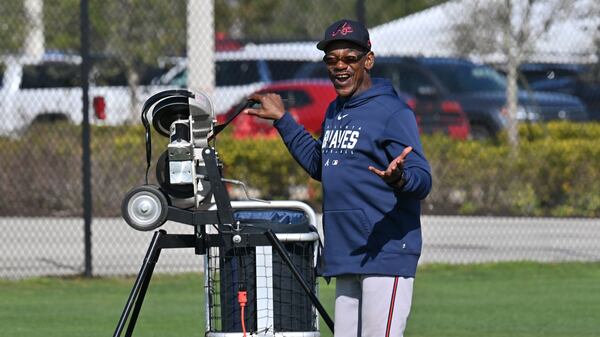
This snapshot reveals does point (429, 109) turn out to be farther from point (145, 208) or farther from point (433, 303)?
point (145, 208)

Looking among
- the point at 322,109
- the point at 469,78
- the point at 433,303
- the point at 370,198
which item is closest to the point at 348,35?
the point at 370,198

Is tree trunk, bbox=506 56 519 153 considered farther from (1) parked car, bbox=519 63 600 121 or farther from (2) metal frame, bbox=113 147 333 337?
(2) metal frame, bbox=113 147 333 337

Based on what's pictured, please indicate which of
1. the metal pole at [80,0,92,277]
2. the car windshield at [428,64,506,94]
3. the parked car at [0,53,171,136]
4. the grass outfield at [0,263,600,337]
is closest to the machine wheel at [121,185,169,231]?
the grass outfield at [0,263,600,337]

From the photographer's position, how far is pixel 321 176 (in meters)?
5.32

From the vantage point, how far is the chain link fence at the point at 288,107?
13.4m

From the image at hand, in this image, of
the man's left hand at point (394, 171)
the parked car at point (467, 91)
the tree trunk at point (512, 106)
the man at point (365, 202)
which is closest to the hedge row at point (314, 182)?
the tree trunk at point (512, 106)

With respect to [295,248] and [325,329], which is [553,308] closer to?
[325,329]

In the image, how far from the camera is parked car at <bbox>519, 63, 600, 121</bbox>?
13.9m

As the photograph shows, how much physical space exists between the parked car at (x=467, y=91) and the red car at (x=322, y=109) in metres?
0.04

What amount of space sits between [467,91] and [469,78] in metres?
0.20

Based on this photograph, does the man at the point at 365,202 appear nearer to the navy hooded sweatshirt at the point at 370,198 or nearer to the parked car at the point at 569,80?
the navy hooded sweatshirt at the point at 370,198

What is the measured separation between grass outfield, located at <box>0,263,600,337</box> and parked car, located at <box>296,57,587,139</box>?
389 cm

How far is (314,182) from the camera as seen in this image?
46.6 feet

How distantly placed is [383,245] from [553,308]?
15.8 ft
